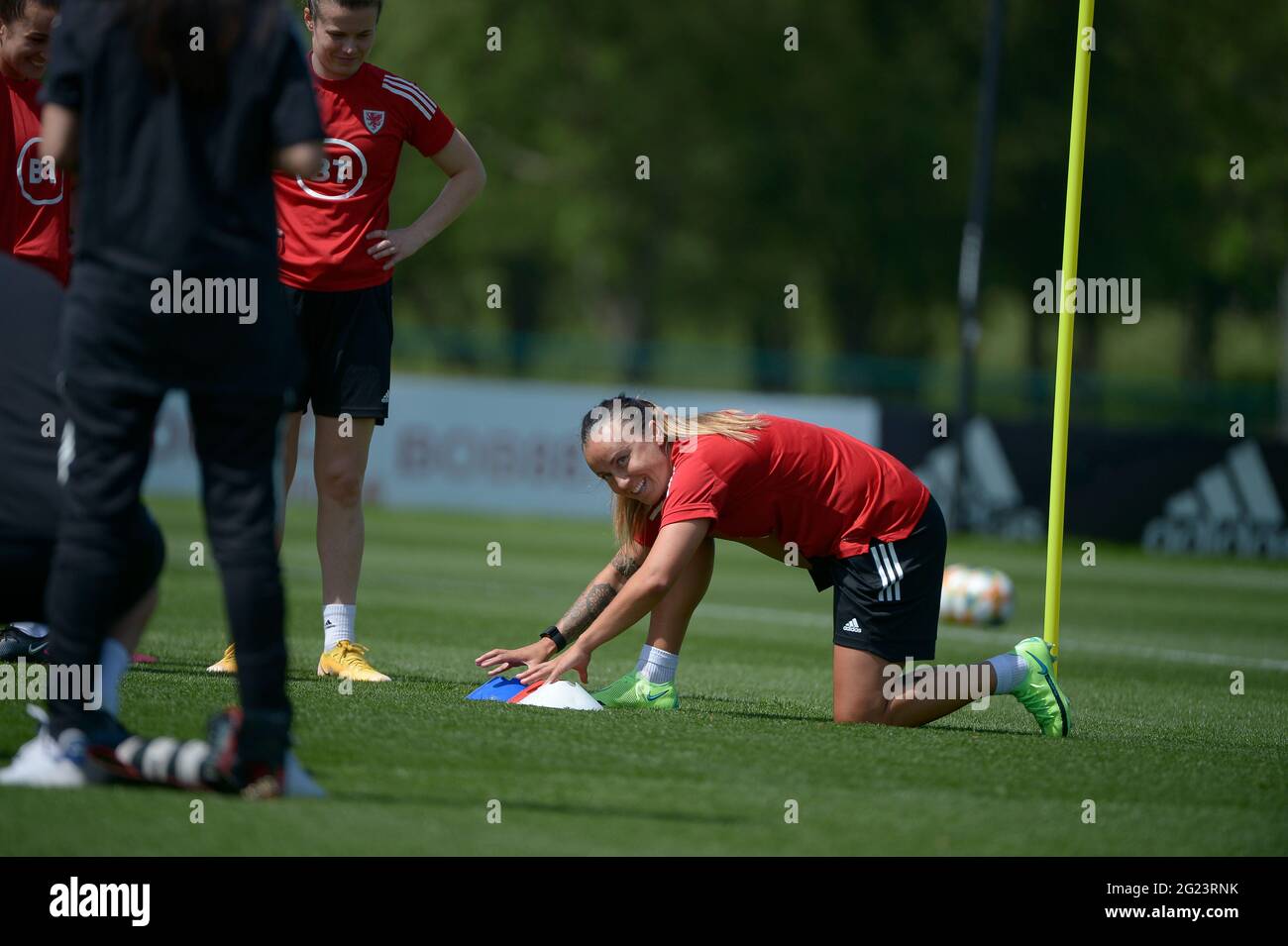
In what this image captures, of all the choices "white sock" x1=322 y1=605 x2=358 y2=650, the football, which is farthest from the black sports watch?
the football

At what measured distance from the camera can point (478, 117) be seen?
1641 inches

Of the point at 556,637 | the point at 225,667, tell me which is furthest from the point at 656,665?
the point at 225,667

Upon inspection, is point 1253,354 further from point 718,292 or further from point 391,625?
point 391,625

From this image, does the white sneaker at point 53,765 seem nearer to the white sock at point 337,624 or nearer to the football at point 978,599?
the white sock at point 337,624

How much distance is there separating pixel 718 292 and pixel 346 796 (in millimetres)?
40837

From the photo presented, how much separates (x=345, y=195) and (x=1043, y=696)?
11.0 feet

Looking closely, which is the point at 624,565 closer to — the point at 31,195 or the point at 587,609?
the point at 587,609

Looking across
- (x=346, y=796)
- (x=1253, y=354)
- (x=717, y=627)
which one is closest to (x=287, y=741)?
(x=346, y=796)

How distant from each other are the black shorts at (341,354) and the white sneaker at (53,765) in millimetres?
2646

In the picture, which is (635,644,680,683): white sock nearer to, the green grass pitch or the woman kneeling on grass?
the woman kneeling on grass

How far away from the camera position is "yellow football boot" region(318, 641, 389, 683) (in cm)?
670

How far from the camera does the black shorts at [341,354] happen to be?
6.82 m

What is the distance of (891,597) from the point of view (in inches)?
251

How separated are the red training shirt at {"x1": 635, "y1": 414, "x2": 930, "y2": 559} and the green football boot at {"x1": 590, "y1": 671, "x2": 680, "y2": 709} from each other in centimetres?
54
